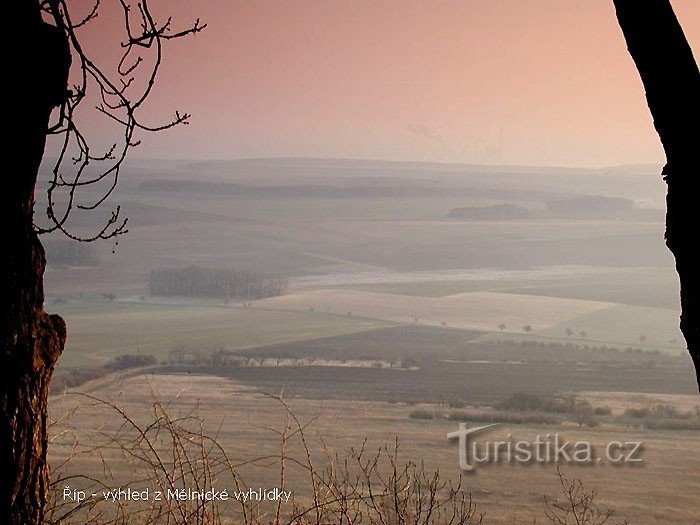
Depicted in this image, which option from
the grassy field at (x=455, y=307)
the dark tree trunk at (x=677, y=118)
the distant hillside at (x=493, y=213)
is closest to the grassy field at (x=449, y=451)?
the dark tree trunk at (x=677, y=118)

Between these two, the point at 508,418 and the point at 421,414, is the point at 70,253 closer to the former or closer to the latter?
the point at 421,414

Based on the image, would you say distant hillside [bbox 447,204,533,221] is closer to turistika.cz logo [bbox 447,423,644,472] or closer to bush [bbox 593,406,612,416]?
bush [bbox 593,406,612,416]

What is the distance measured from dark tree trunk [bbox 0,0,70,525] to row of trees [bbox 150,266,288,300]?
94.8 feet

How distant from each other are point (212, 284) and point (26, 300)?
29.9 meters

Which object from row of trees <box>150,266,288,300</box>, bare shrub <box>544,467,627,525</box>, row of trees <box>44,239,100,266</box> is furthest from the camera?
row of trees <box>150,266,288,300</box>

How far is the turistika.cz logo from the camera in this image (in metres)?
9.00

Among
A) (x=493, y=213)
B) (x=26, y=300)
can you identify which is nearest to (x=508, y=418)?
(x=26, y=300)

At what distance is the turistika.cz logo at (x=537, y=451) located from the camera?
29.5 ft

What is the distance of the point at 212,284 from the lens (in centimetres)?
3128

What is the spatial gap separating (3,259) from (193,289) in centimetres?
3012

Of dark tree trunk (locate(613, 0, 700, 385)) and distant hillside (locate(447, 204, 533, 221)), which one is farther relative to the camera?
distant hillside (locate(447, 204, 533, 221))

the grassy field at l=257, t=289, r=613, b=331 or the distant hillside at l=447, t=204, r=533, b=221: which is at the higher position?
the distant hillside at l=447, t=204, r=533, b=221

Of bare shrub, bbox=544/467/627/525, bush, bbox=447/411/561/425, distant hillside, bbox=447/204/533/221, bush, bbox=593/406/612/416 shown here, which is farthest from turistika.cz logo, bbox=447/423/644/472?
distant hillside, bbox=447/204/533/221

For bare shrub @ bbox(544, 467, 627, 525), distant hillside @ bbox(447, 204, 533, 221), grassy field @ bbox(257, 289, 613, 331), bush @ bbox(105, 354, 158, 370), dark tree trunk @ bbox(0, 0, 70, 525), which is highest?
distant hillside @ bbox(447, 204, 533, 221)
